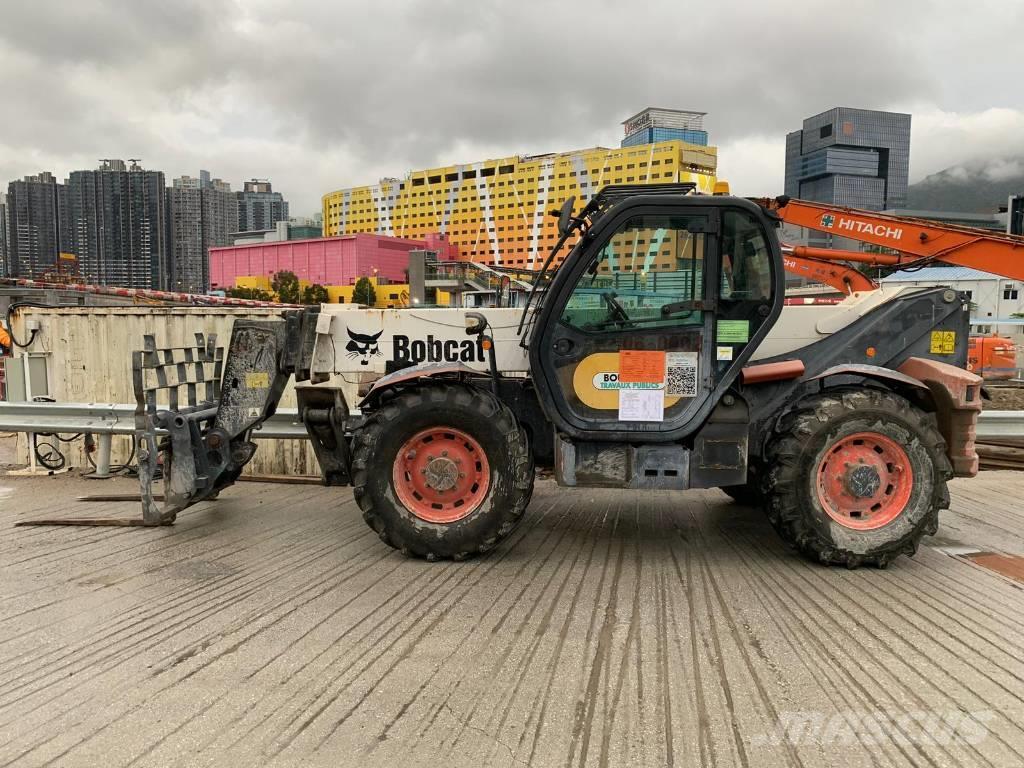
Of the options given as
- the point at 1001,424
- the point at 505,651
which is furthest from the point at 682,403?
the point at 1001,424

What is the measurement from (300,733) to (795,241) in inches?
353

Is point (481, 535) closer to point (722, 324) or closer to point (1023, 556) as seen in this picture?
point (722, 324)

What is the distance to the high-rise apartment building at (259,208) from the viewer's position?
157750mm

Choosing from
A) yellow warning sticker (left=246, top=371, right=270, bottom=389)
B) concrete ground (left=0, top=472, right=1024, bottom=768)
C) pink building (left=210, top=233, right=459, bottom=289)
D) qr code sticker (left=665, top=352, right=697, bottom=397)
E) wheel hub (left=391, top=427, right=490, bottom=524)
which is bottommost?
concrete ground (left=0, top=472, right=1024, bottom=768)

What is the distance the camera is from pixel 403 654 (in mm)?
3553

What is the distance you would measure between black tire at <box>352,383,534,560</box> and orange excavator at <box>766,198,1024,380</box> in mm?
3339

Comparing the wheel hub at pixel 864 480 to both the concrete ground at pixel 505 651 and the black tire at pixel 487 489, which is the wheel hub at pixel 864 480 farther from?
the black tire at pixel 487 489

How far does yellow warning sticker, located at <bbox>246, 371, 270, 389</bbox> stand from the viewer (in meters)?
5.63

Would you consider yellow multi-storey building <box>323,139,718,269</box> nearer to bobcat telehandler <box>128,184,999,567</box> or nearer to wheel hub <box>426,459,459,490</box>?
bobcat telehandler <box>128,184,999,567</box>

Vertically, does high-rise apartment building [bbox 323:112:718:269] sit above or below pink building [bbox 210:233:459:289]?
above

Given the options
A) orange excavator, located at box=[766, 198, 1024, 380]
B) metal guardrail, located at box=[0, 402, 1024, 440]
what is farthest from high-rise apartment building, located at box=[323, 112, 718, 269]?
A: metal guardrail, located at box=[0, 402, 1024, 440]

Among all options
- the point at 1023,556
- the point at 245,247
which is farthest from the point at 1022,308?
the point at 245,247

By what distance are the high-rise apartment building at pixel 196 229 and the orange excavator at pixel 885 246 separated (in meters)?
104

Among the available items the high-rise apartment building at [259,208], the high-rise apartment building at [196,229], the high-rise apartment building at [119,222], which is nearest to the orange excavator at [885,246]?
the high-rise apartment building at [119,222]
